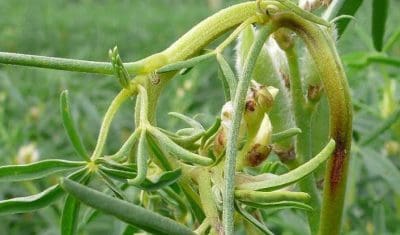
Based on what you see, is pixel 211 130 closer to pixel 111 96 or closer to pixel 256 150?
pixel 256 150

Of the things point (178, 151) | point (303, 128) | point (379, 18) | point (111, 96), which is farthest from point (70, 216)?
point (111, 96)

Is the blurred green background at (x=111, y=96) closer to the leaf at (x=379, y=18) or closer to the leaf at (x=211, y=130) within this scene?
the leaf at (x=379, y=18)

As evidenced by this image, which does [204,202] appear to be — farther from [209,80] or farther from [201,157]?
[209,80]

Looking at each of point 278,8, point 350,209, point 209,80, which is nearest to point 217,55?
point 278,8

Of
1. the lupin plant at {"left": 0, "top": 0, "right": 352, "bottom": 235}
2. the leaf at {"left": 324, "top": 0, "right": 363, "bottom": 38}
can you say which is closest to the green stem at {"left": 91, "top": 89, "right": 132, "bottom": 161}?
the lupin plant at {"left": 0, "top": 0, "right": 352, "bottom": 235}

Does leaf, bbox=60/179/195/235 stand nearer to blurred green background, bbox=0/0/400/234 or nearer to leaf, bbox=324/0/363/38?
leaf, bbox=324/0/363/38
